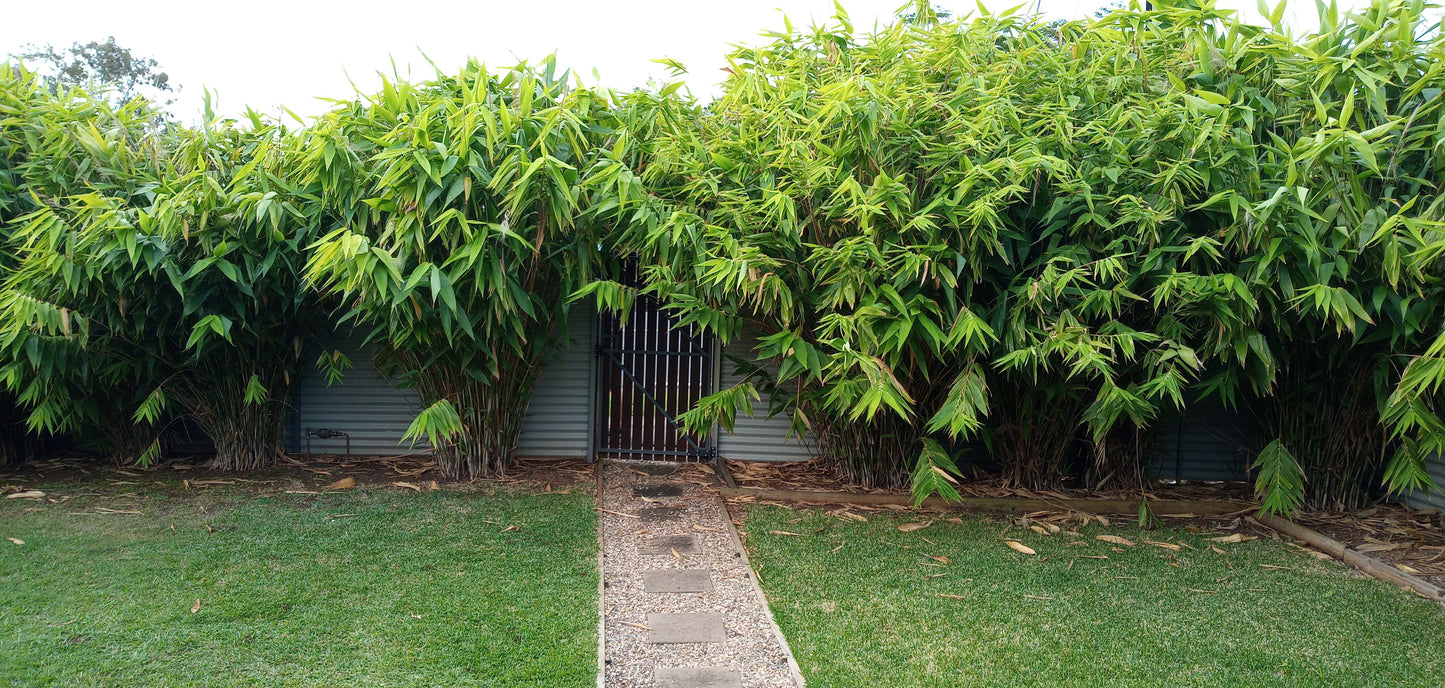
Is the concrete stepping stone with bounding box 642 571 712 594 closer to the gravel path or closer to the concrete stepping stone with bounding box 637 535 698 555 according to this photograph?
the gravel path

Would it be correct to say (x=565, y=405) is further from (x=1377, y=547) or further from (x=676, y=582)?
(x=1377, y=547)

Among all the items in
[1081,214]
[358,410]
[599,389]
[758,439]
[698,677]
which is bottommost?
[698,677]

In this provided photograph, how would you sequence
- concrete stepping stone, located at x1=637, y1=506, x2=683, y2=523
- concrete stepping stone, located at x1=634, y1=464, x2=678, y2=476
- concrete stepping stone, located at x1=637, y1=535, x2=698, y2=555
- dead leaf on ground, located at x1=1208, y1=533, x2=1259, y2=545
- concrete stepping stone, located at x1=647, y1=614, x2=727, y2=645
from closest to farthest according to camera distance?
concrete stepping stone, located at x1=647, y1=614, x2=727, y2=645 → concrete stepping stone, located at x1=637, y1=535, x2=698, y2=555 → dead leaf on ground, located at x1=1208, y1=533, x2=1259, y2=545 → concrete stepping stone, located at x1=637, y1=506, x2=683, y2=523 → concrete stepping stone, located at x1=634, y1=464, x2=678, y2=476

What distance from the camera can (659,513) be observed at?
4.62m

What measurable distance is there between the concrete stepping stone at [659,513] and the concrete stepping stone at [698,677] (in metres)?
1.78

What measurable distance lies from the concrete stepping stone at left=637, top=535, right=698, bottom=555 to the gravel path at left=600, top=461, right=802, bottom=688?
0.02 metres

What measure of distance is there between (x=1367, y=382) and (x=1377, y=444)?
55cm

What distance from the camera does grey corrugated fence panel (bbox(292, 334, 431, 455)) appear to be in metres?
5.75

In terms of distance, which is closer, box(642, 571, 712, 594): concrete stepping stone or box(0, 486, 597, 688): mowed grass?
box(0, 486, 597, 688): mowed grass

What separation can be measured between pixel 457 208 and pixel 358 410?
2434 millimetres

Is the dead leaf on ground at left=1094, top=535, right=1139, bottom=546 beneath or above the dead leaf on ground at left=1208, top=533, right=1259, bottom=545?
beneath

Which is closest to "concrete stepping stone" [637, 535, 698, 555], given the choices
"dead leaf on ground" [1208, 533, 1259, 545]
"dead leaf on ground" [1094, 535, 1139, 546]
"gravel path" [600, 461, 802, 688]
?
"gravel path" [600, 461, 802, 688]

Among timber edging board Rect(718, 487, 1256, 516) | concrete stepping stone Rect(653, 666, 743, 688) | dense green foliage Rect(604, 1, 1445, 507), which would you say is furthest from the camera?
timber edging board Rect(718, 487, 1256, 516)

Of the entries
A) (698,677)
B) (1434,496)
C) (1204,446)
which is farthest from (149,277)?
(1434,496)
